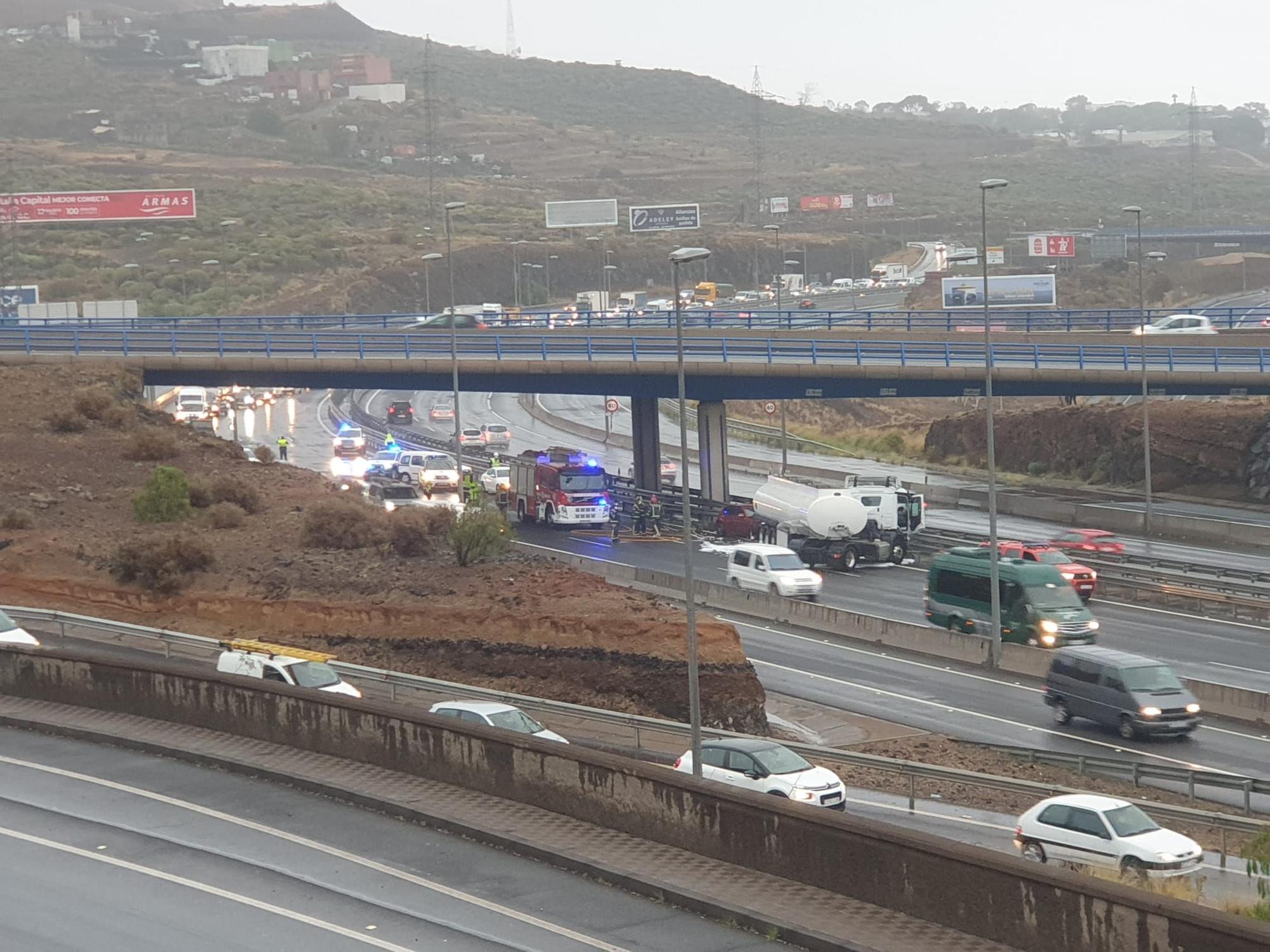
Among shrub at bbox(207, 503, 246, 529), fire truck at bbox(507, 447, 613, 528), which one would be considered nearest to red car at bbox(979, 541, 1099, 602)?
fire truck at bbox(507, 447, 613, 528)

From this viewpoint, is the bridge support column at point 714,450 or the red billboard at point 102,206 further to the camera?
the red billboard at point 102,206

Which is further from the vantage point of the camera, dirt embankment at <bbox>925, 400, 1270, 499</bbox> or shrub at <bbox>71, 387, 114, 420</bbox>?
dirt embankment at <bbox>925, 400, 1270, 499</bbox>

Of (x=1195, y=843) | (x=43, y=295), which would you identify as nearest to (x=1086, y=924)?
(x=1195, y=843)

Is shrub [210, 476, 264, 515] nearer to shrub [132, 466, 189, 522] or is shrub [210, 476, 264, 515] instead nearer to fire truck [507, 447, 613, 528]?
shrub [132, 466, 189, 522]

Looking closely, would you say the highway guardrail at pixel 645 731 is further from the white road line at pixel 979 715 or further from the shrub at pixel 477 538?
the shrub at pixel 477 538

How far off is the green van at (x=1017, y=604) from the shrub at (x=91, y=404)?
99.2 feet

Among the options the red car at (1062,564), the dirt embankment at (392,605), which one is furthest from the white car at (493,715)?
the red car at (1062,564)

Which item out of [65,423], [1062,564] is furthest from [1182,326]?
[65,423]

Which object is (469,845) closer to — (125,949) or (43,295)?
(125,949)

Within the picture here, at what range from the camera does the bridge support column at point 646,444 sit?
6475cm

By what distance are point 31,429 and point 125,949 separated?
43.5 meters

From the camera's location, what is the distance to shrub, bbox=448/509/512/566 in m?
42.5

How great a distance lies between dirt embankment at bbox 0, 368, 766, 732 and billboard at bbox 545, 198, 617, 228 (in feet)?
378

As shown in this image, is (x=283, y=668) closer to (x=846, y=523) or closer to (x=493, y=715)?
(x=493, y=715)
